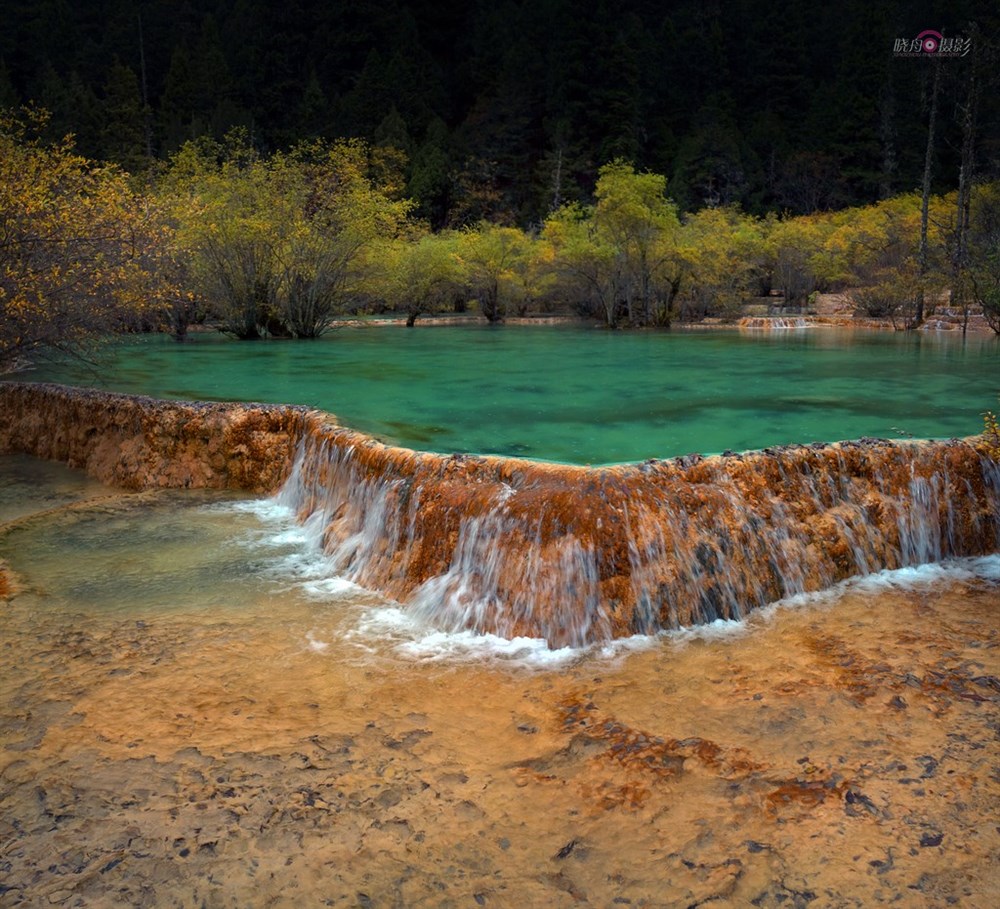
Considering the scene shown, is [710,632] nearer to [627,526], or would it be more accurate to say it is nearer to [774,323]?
[627,526]

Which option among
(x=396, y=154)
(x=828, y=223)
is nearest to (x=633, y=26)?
(x=396, y=154)

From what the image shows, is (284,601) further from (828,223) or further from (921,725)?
(828,223)

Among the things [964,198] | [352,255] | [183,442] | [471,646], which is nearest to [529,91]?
[964,198]

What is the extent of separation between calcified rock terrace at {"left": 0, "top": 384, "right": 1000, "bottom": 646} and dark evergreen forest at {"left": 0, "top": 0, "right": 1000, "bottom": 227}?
52800mm

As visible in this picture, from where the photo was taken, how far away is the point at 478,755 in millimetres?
4641

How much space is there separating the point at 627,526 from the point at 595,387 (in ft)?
28.3

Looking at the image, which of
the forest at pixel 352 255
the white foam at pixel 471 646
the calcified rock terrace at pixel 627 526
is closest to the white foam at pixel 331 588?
the calcified rock terrace at pixel 627 526

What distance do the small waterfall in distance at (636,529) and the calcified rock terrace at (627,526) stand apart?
0.01m

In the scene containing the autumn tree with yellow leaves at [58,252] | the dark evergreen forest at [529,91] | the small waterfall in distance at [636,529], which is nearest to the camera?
the small waterfall in distance at [636,529]

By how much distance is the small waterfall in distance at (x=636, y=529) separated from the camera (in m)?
6.62

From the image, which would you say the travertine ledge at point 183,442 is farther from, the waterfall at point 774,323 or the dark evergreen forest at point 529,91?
the dark evergreen forest at point 529,91

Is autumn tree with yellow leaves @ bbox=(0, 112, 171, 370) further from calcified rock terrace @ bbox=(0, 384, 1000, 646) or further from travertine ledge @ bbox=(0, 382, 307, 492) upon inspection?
calcified rock terrace @ bbox=(0, 384, 1000, 646)

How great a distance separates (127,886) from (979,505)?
26.1 feet

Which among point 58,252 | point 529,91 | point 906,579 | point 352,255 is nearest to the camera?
point 906,579
